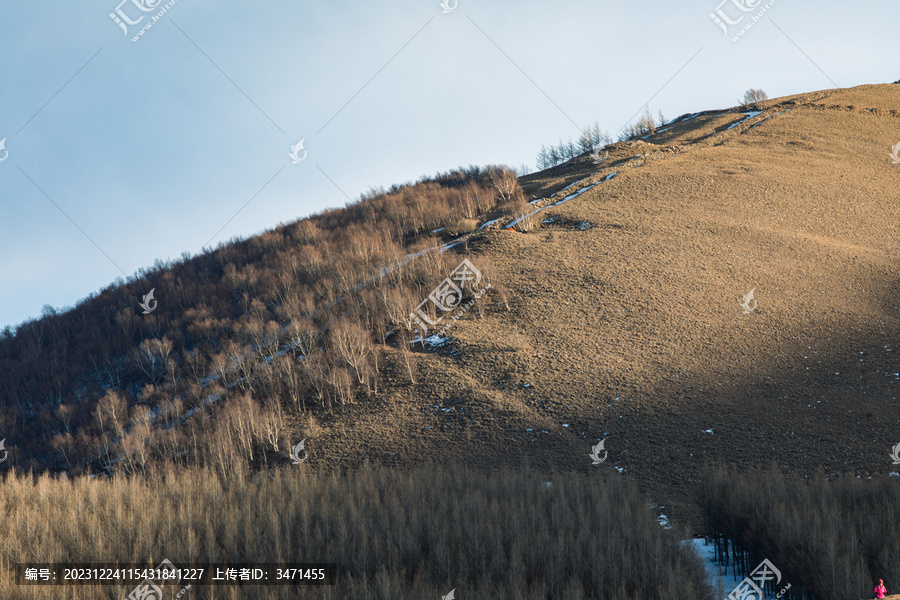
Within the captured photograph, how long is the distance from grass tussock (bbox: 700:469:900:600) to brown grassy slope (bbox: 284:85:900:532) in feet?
6.81

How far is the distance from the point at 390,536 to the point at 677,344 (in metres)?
15.6

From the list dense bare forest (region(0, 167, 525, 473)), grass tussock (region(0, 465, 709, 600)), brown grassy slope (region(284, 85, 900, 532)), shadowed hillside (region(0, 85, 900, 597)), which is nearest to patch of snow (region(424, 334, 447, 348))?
→ shadowed hillside (region(0, 85, 900, 597))

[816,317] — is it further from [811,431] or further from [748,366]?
[811,431]

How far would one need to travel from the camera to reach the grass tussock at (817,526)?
33.7ft

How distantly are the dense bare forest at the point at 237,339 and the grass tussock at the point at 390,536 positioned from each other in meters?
6.92

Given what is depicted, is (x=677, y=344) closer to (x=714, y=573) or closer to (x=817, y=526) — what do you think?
(x=714, y=573)

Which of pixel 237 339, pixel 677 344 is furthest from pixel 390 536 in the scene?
pixel 237 339

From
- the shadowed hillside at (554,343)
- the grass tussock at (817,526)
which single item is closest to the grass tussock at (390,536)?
the grass tussock at (817,526)

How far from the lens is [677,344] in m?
23.3

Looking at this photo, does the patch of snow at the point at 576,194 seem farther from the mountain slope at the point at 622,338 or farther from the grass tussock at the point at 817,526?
the grass tussock at the point at 817,526

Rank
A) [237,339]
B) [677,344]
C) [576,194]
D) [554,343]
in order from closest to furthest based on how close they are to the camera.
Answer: [677,344] < [554,343] < [237,339] < [576,194]

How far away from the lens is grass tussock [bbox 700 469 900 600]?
33.7ft

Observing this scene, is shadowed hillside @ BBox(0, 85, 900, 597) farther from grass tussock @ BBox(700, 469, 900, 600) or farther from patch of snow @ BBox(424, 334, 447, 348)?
grass tussock @ BBox(700, 469, 900, 600)

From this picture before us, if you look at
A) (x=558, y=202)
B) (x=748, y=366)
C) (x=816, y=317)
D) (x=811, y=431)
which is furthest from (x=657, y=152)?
(x=811, y=431)
